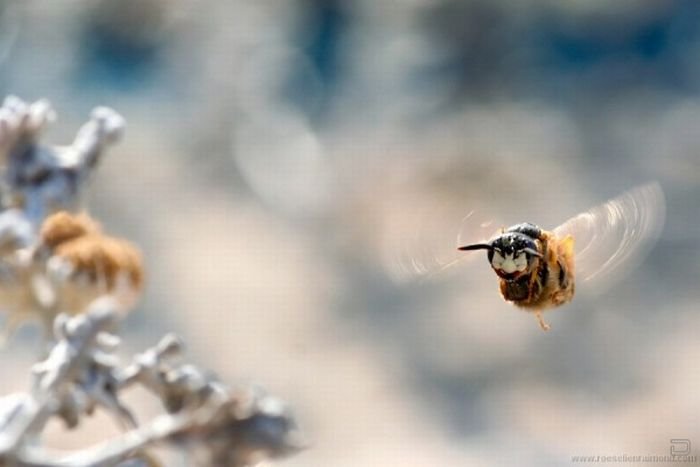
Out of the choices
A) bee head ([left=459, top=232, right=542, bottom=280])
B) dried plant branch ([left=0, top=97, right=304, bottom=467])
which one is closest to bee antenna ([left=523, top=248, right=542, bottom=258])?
bee head ([left=459, top=232, right=542, bottom=280])

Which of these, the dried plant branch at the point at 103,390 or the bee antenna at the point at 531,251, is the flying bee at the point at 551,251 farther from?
the dried plant branch at the point at 103,390

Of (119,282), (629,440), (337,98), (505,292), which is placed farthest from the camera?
(337,98)

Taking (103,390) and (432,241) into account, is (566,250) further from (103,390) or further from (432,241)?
(103,390)

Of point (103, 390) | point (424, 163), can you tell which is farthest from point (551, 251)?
point (424, 163)

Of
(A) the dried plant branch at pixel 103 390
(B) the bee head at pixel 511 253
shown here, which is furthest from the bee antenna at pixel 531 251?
(A) the dried plant branch at pixel 103 390

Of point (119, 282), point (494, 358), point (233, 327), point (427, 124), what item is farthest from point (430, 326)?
point (119, 282)

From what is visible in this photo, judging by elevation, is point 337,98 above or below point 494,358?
above

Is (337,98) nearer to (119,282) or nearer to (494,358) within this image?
(494,358)

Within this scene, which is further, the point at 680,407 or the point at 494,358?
the point at 494,358
